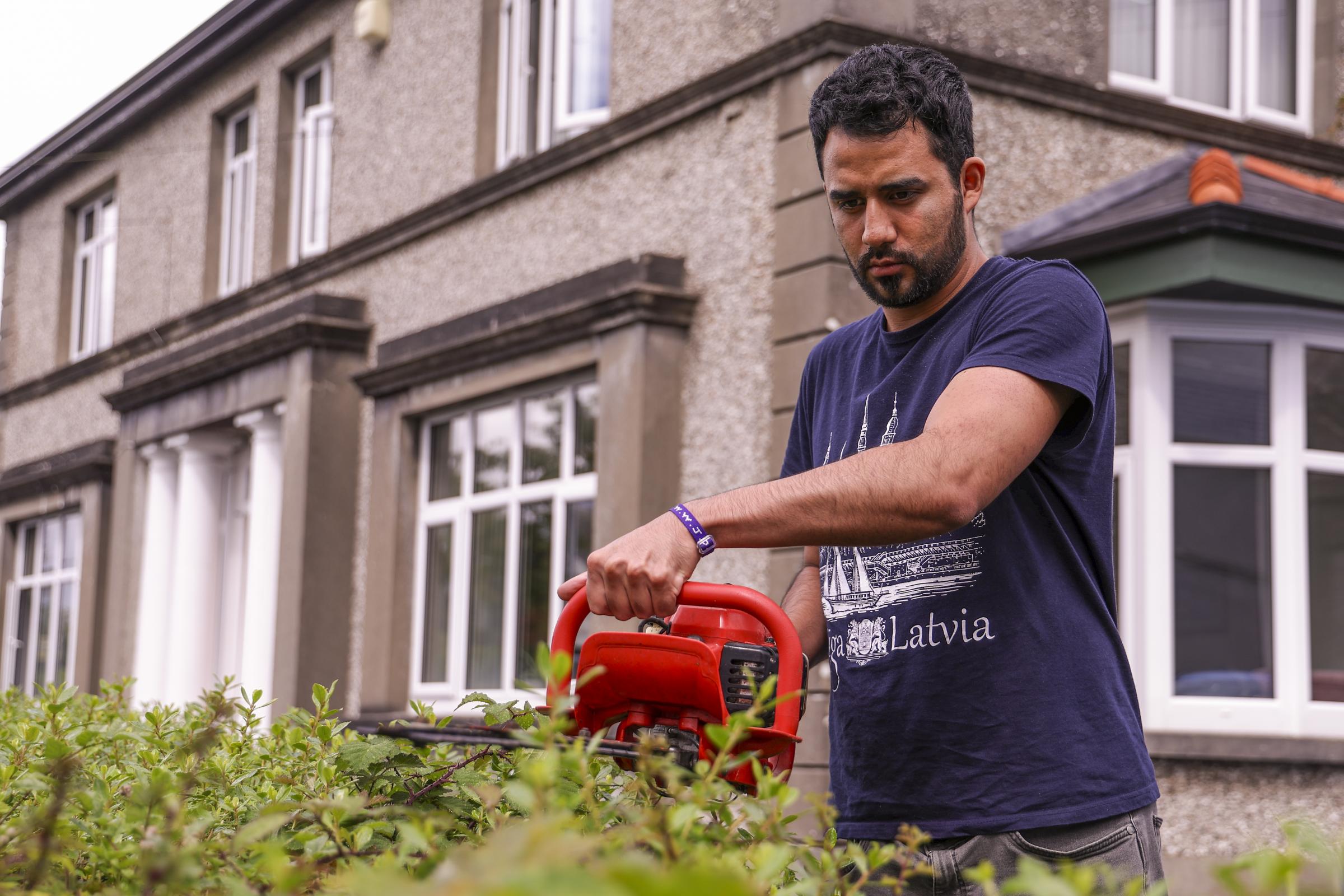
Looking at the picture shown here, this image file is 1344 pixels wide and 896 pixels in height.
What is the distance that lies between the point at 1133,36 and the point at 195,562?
314 inches

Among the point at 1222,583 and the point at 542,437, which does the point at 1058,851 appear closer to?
the point at 1222,583

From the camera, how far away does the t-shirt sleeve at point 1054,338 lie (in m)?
2.11

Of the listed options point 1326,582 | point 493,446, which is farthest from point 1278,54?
point 493,446

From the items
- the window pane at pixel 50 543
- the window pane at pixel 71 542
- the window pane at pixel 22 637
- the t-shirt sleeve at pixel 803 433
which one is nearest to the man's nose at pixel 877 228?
the t-shirt sleeve at pixel 803 433

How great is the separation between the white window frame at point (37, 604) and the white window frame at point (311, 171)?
4.12m

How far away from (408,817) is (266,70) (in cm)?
1130

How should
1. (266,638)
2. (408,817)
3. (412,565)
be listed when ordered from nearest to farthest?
(408,817)
(412,565)
(266,638)

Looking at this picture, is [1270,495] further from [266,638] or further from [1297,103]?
[266,638]

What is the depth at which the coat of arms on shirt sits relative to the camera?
2.37 meters

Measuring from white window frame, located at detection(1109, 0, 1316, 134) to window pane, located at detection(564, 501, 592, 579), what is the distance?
347 centimetres

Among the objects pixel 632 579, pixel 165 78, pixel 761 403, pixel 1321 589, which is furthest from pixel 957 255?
pixel 165 78

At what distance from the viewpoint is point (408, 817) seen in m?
1.63

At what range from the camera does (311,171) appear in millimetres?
11500

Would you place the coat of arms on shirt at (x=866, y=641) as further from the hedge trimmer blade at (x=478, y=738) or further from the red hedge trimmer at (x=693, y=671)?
the hedge trimmer blade at (x=478, y=738)
